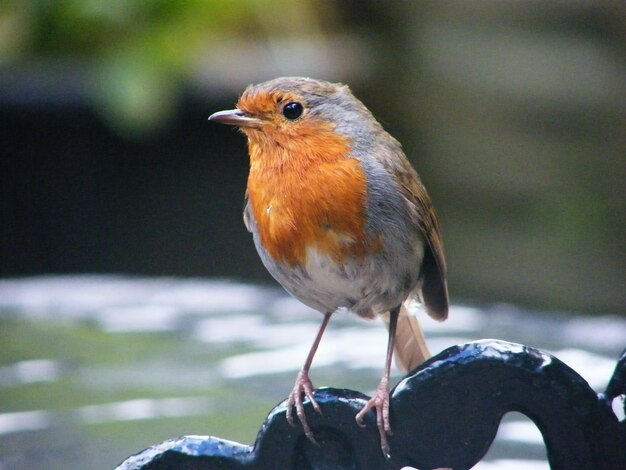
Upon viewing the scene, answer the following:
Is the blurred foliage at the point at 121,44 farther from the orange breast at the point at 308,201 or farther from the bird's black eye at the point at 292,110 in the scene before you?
the orange breast at the point at 308,201

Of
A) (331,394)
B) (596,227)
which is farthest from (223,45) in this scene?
(331,394)

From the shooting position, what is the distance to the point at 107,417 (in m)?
2.15

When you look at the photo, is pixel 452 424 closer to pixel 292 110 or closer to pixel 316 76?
pixel 292 110

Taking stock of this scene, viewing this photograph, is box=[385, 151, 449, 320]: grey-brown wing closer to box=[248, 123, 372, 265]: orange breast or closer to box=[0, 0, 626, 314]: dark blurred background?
box=[248, 123, 372, 265]: orange breast

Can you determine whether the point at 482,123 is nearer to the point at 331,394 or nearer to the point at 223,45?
the point at 223,45

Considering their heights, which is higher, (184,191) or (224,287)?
(224,287)

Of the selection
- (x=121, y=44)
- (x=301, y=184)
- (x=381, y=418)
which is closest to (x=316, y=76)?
(x=121, y=44)

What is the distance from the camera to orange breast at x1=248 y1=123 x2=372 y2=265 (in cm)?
202

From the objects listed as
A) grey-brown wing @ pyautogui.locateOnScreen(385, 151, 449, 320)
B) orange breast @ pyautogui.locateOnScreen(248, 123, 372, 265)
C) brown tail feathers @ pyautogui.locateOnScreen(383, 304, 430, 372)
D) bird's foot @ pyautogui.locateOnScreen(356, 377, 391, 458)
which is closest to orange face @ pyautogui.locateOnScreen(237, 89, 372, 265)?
orange breast @ pyautogui.locateOnScreen(248, 123, 372, 265)

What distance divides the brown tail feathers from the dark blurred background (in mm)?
2764

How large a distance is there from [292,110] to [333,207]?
30 centimetres

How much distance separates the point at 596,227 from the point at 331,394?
5.32m

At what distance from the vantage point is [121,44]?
17.3ft

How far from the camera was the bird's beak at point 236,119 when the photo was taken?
7.13 ft
